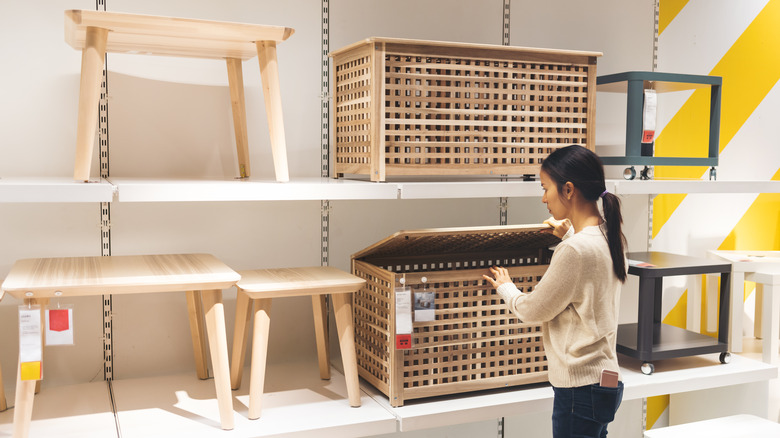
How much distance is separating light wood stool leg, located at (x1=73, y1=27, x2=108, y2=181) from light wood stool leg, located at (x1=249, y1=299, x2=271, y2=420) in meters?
0.58

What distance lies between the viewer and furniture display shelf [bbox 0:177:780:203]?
1.75 metres

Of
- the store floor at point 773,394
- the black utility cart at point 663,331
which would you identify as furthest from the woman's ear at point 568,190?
the store floor at point 773,394

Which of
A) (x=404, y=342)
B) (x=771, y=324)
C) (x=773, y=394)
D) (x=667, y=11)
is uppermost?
(x=667, y=11)

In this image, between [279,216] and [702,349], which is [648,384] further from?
[279,216]

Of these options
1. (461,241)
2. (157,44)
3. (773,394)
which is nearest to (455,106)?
(461,241)

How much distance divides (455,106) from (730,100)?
1733 millimetres

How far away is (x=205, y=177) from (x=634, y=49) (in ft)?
6.16

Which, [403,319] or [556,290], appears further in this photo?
[403,319]

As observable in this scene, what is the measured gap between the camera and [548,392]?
2314 mm

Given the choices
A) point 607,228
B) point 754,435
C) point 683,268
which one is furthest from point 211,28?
point 754,435

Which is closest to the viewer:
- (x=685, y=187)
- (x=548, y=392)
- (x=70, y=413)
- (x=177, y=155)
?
(x=70, y=413)

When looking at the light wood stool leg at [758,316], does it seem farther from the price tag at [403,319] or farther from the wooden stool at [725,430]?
the price tag at [403,319]

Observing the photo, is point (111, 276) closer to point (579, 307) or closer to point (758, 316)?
point (579, 307)

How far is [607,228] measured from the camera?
195cm
